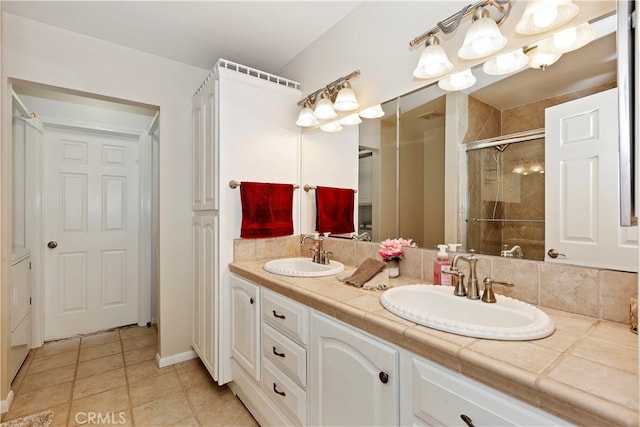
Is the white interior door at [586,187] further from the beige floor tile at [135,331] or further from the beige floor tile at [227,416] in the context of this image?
the beige floor tile at [135,331]

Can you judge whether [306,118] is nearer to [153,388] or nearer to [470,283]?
[470,283]

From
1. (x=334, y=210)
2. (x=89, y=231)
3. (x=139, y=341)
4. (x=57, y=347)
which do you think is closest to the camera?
(x=334, y=210)

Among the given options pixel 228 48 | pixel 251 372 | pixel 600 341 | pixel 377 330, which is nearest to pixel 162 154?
pixel 228 48

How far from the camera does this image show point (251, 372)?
1671mm

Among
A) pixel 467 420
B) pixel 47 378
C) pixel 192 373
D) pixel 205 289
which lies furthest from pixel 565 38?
pixel 47 378

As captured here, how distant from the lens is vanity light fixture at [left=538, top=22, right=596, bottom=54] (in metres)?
0.99

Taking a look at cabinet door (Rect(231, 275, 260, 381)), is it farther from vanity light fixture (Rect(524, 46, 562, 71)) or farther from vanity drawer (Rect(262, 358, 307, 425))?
vanity light fixture (Rect(524, 46, 562, 71))

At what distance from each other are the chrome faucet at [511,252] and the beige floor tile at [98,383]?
2486mm

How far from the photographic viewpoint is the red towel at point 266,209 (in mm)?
1930

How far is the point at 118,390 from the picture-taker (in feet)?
6.49

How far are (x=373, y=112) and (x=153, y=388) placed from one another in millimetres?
2319

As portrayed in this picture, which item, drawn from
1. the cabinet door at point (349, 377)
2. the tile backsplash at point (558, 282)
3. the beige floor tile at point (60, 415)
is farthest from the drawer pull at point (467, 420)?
the beige floor tile at point (60, 415)

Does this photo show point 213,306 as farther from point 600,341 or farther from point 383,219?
point 600,341

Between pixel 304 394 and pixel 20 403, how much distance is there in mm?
1909
